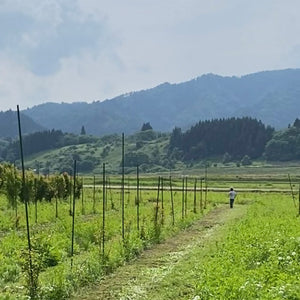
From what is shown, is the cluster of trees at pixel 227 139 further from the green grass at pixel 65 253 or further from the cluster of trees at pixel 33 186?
the green grass at pixel 65 253

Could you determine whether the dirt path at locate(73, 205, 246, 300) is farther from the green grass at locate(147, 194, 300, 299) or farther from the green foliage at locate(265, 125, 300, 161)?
the green foliage at locate(265, 125, 300, 161)

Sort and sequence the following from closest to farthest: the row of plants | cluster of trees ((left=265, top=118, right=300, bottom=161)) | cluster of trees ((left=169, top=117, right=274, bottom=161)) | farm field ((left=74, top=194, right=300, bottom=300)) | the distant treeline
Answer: farm field ((left=74, top=194, right=300, bottom=300)) < the row of plants < cluster of trees ((left=265, top=118, right=300, bottom=161)) < the distant treeline < cluster of trees ((left=169, top=117, right=274, bottom=161))

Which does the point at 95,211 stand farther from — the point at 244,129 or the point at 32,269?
the point at 244,129

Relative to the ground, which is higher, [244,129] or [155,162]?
[244,129]

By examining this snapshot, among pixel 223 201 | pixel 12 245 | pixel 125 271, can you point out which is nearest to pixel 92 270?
pixel 125 271

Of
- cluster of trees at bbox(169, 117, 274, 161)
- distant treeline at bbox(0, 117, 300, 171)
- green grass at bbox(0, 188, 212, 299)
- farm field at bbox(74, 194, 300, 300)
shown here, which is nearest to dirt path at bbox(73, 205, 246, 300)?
farm field at bbox(74, 194, 300, 300)

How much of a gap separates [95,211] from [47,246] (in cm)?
1454

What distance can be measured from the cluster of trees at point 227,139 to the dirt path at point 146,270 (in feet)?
444

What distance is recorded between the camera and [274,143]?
14600 cm

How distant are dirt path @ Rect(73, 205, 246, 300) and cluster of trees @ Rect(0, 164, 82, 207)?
423 inches

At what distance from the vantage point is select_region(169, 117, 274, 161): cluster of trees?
153 m

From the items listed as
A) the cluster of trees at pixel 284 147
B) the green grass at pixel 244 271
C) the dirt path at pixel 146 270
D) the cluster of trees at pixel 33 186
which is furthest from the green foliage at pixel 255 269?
the cluster of trees at pixel 284 147

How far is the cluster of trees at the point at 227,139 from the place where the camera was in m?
153

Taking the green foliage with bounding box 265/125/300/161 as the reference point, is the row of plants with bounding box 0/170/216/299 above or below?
below
